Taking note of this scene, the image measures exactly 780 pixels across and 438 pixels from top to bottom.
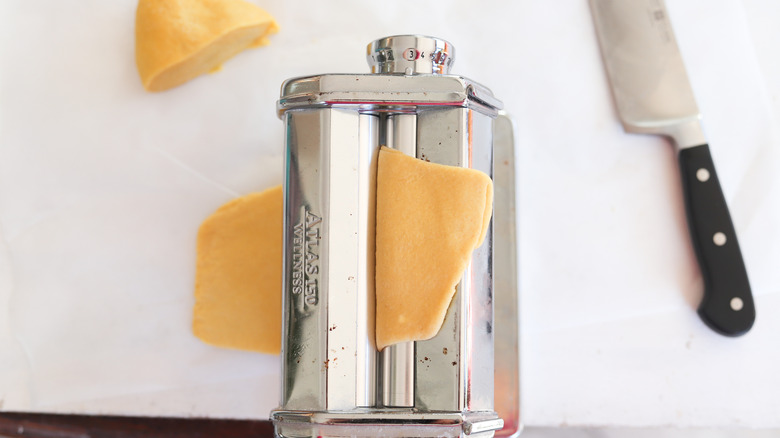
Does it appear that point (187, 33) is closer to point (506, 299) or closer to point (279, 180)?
point (279, 180)

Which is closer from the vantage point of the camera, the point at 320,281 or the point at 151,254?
the point at 320,281

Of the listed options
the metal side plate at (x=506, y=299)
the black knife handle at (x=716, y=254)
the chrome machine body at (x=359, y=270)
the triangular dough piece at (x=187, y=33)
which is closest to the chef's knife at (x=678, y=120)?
the black knife handle at (x=716, y=254)

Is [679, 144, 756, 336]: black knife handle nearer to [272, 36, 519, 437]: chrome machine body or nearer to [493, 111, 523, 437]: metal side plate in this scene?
[493, 111, 523, 437]: metal side plate

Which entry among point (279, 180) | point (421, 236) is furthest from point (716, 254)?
point (279, 180)

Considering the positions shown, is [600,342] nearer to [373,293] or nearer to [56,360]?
[373,293]

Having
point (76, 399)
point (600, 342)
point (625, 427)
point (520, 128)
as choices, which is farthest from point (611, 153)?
point (76, 399)

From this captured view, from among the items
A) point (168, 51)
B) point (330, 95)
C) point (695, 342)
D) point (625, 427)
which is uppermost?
point (168, 51)

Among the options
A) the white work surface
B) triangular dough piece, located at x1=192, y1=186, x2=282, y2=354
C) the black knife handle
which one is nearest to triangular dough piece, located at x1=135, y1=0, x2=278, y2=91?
A: the white work surface
